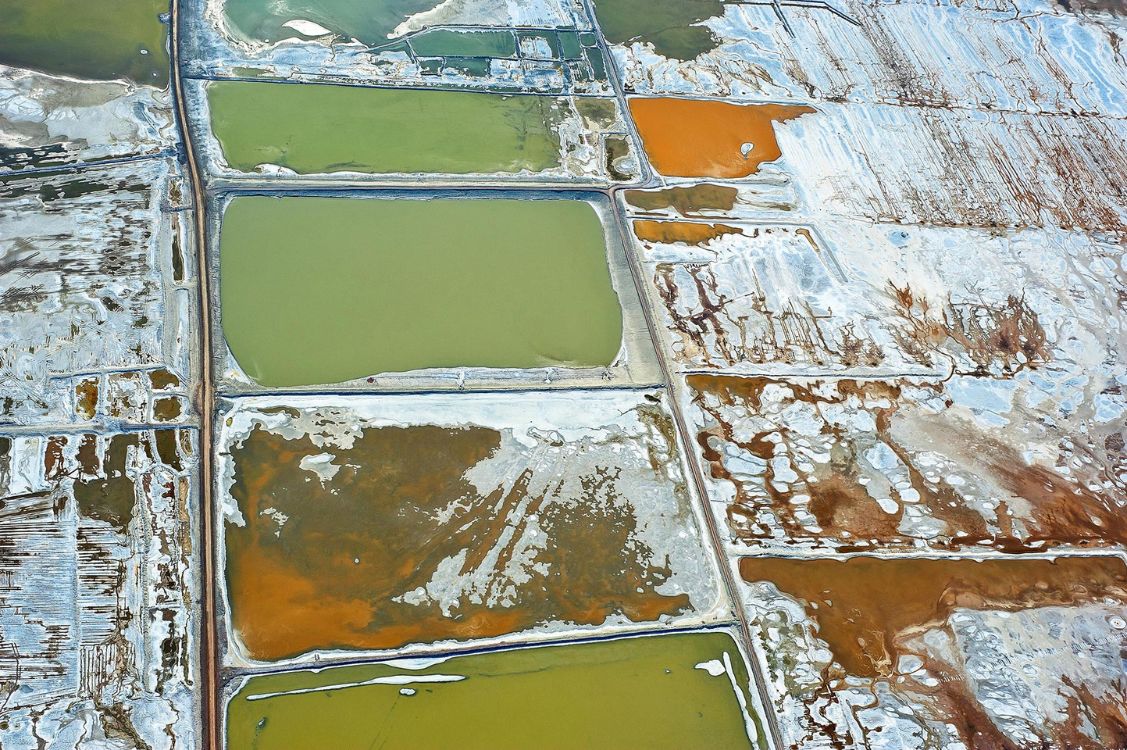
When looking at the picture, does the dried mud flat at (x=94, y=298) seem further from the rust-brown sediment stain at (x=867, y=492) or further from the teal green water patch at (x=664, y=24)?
the teal green water patch at (x=664, y=24)

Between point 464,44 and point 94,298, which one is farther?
point 464,44

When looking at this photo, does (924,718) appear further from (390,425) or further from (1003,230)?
(1003,230)

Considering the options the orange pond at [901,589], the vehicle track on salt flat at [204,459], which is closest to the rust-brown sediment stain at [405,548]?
the vehicle track on salt flat at [204,459]

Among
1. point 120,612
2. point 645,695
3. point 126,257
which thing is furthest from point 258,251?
point 645,695

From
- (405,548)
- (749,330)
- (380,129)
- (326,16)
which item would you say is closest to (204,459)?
(405,548)

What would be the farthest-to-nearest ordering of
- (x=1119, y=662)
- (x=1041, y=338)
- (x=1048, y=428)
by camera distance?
1. (x=1041, y=338)
2. (x=1048, y=428)
3. (x=1119, y=662)

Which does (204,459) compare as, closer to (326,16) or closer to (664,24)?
(326,16)
